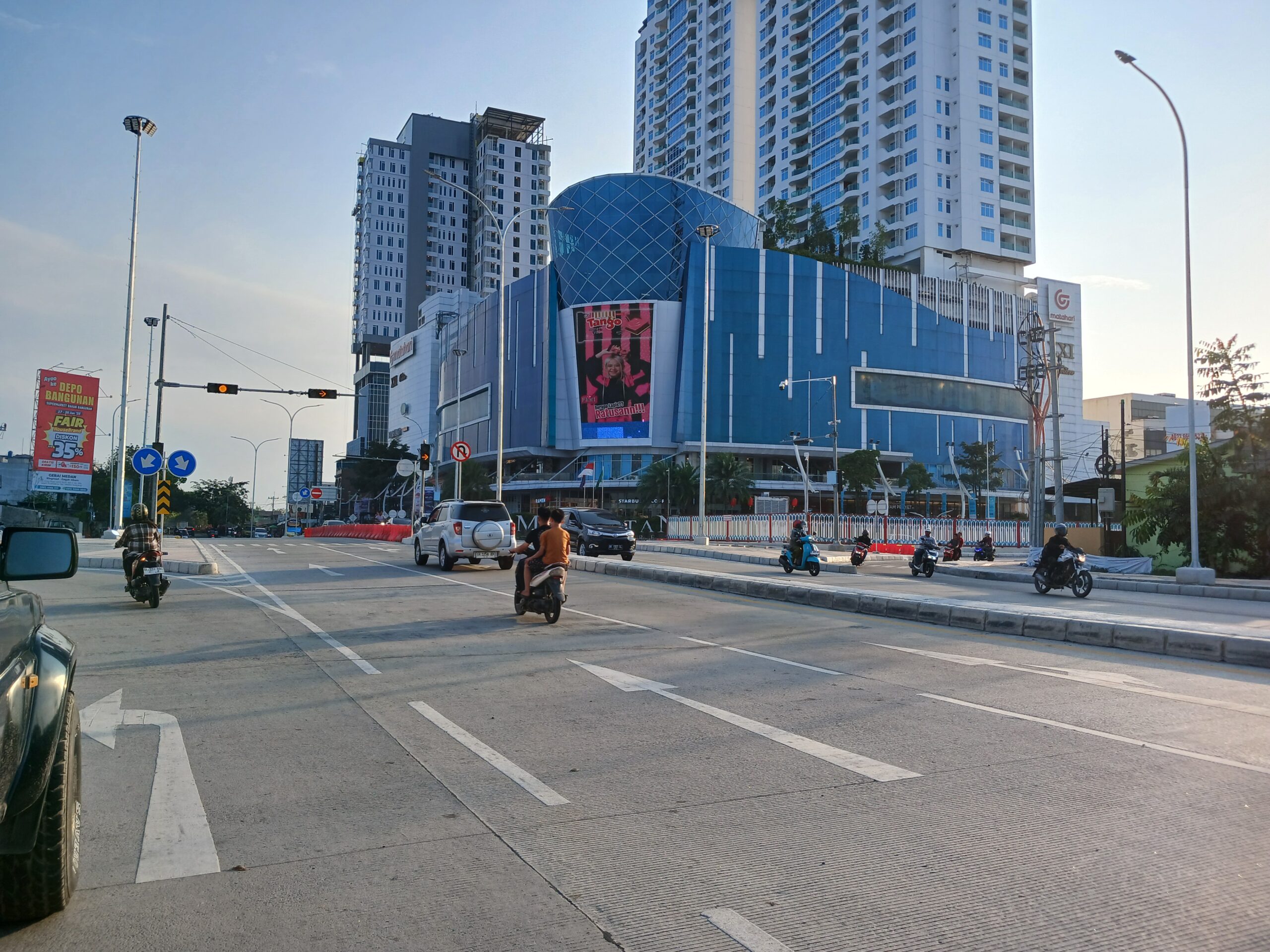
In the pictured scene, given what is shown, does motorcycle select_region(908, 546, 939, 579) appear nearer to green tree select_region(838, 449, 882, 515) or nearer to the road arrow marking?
the road arrow marking

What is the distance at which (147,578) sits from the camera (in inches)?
553

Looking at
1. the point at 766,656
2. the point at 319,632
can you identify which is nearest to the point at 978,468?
the point at 766,656

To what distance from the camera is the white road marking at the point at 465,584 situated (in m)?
12.9

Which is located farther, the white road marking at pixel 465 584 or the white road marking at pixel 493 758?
the white road marking at pixel 465 584

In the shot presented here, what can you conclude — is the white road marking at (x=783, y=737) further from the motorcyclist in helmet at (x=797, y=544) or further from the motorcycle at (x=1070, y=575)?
the motorcyclist in helmet at (x=797, y=544)

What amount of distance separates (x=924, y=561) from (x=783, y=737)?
2062cm

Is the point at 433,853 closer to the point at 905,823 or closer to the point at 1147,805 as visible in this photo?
the point at 905,823

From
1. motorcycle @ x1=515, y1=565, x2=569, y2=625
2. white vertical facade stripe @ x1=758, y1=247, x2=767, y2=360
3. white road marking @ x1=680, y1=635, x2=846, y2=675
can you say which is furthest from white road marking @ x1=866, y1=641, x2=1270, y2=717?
white vertical facade stripe @ x1=758, y1=247, x2=767, y2=360

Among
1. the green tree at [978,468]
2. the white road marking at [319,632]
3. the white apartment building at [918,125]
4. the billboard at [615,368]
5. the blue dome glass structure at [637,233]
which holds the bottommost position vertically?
the white road marking at [319,632]

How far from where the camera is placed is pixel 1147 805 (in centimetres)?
478

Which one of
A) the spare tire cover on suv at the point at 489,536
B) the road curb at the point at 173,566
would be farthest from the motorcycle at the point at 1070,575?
the road curb at the point at 173,566

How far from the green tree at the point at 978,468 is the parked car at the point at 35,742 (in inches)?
3594

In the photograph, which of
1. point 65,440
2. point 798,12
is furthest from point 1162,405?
point 65,440

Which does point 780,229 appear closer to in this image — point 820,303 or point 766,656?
point 820,303
